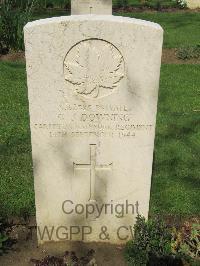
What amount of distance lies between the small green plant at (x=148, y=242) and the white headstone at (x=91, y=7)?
3.38 m

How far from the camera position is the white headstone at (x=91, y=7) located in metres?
6.09

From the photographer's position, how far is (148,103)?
3.54 m

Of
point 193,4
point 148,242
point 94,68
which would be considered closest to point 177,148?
point 148,242

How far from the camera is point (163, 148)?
19.9 feet

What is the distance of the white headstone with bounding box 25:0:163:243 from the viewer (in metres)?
3.28

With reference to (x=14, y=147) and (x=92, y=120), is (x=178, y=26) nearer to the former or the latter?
(x=14, y=147)

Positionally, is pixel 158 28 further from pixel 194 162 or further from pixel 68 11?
pixel 68 11

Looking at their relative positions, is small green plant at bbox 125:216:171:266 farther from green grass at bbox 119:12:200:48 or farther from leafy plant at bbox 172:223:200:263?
green grass at bbox 119:12:200:48

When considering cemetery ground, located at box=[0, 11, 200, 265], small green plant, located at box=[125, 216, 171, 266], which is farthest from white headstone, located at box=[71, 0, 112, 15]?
small green plant, located at box=[125, 216, 171, 266]

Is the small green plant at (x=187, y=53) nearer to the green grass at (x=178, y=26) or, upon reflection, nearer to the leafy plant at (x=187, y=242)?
the green grass at (x=178, y=26)

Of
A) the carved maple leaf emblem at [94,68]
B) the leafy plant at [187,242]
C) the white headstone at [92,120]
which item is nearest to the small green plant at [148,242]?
the leafy plant at [187,242]

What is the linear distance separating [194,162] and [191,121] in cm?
133

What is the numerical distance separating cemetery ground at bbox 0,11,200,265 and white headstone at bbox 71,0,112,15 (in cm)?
195

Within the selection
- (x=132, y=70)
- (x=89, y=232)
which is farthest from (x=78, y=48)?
(x=89, y=232)
